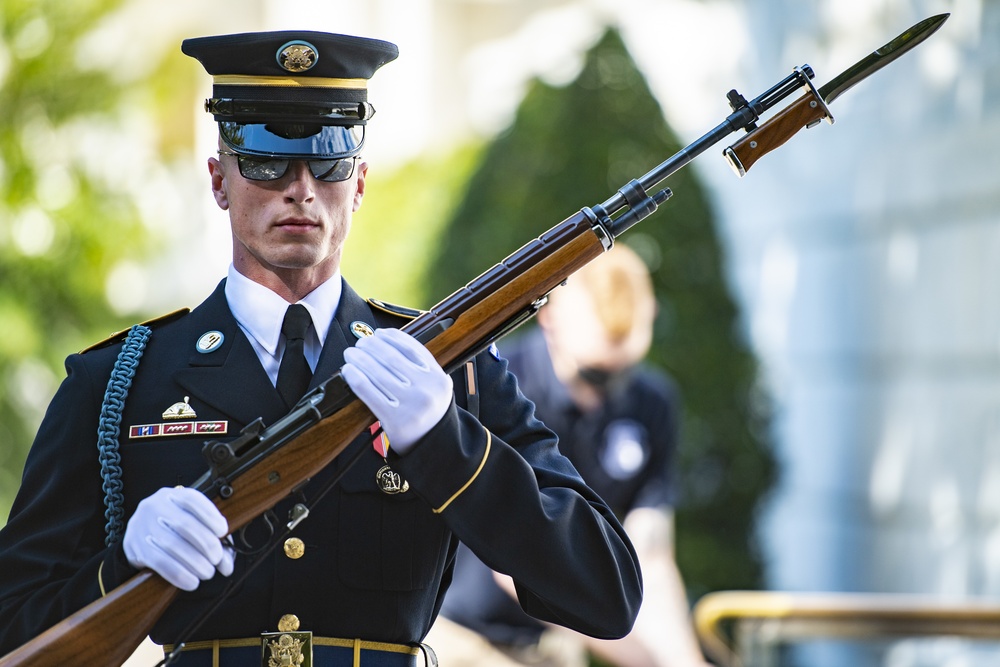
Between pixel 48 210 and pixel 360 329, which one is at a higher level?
pixel 48 210

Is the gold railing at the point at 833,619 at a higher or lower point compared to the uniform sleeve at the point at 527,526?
lower

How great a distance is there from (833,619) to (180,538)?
3047 mm

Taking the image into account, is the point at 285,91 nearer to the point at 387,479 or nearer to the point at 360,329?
the point at 360,329

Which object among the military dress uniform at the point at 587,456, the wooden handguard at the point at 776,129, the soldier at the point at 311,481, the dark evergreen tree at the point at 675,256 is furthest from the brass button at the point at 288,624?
the dark evergreen tree at the point at 675,256

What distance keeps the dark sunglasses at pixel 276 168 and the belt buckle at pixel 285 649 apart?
0.80 meters

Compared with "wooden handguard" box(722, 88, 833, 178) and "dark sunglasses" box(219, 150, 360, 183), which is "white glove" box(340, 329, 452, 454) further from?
"wooden handguard" box(722, 88, 833, 178)

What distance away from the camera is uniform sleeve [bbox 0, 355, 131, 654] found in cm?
245

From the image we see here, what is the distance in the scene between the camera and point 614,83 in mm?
7703

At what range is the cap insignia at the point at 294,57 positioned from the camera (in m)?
2.58

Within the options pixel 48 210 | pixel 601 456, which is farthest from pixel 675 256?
pixel 48 210

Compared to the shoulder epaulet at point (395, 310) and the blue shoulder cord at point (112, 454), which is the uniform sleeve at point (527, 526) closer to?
the shoulder epaulet at point (395, 310)

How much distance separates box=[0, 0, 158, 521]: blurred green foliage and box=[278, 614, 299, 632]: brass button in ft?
25.5

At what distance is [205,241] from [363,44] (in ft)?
34.6

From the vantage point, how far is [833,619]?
190 inches
